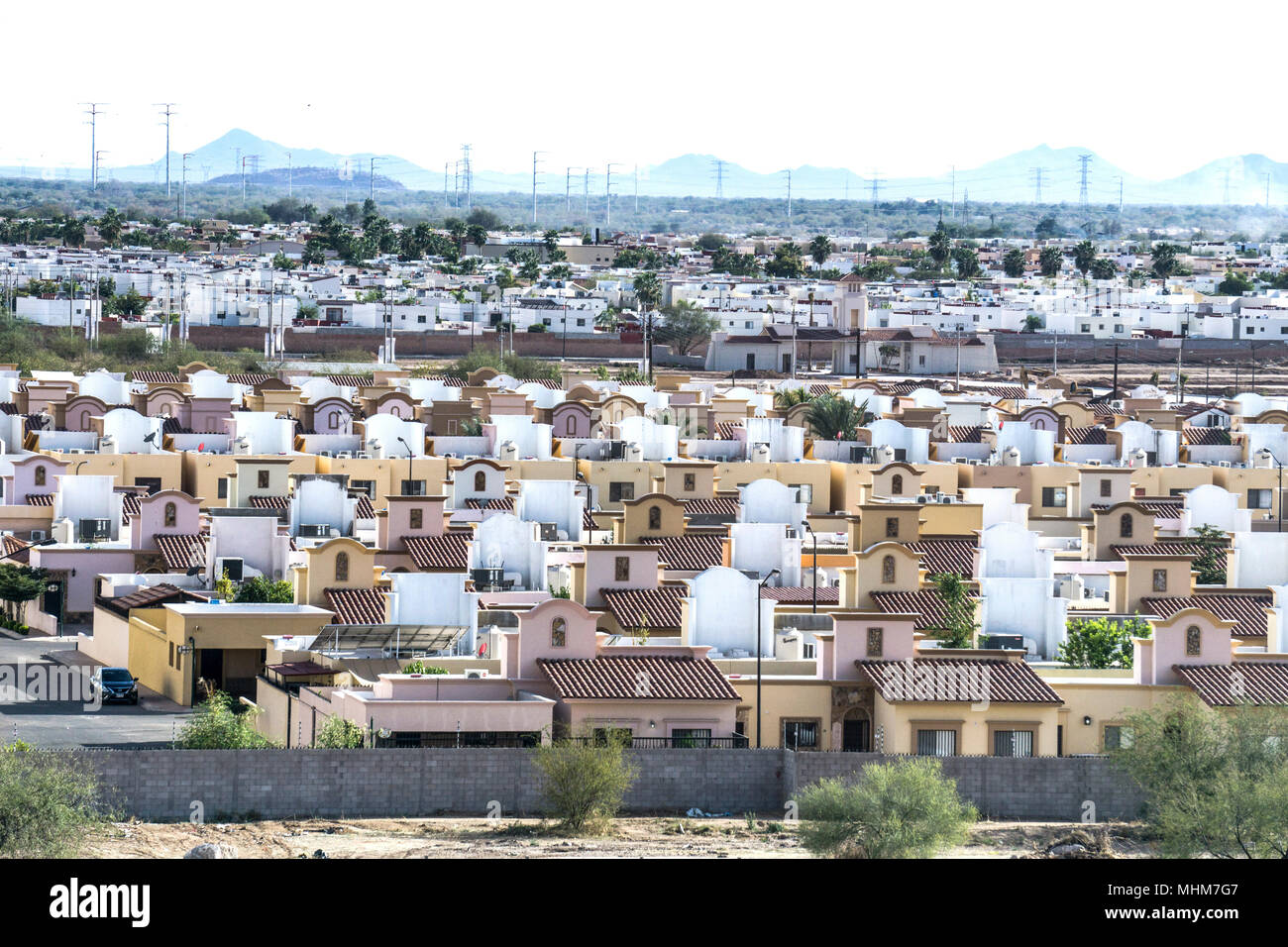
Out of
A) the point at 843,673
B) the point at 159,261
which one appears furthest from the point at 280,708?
the point at 159,261

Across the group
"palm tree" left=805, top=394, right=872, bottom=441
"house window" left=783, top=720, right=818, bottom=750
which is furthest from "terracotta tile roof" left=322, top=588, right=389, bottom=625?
"palm tree" left=805, top=394, right=872, bottom=441

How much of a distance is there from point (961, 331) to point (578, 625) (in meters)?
80.1

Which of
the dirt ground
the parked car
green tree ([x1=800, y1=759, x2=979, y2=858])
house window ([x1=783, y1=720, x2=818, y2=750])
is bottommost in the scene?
the parked car

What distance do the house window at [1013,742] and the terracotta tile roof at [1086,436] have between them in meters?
30.8

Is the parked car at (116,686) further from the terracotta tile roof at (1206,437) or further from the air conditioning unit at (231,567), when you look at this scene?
the terracotta tile roof at (1206,437)

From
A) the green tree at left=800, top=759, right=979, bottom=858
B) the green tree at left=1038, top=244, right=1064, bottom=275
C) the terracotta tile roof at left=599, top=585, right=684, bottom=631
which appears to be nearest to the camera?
the green tree at left=800, top=759, right=979, bottom=858

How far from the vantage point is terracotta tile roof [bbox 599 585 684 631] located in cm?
3070

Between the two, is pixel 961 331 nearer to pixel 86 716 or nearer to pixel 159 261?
pixel 159 261

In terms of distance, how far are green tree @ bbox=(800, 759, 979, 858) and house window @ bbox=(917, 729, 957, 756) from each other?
3.74 meters

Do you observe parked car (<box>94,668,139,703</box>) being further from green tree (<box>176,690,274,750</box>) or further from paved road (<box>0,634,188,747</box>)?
green tree (<box>176,690,274,750</box>)

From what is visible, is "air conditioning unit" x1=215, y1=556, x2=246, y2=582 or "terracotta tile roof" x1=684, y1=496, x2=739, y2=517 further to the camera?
"terracotta tile roof" x1=684, y1=496, x2=739, y2=517

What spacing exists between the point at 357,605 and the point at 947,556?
374 inches

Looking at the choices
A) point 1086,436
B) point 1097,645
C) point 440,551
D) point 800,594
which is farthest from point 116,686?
point 1086,436

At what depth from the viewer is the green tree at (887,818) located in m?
20.2
